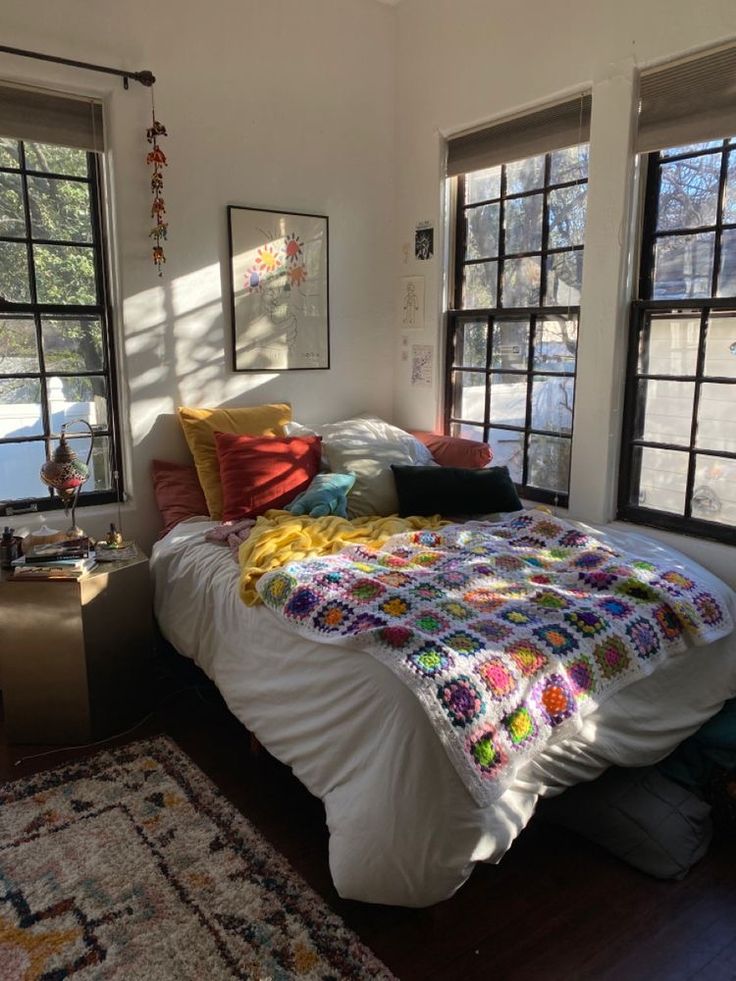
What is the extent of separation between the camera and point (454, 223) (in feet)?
12.4

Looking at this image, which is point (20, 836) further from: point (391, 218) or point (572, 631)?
point (391, 218)

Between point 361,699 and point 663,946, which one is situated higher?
point 361,699

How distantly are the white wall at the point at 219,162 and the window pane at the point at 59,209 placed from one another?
0.49ft

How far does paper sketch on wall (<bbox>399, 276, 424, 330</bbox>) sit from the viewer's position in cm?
395

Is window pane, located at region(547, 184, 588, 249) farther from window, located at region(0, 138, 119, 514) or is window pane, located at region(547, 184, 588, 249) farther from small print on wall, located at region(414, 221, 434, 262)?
window, located at region(0, 138, 119, 514)

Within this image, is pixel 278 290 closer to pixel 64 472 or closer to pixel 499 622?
pixel 64 472

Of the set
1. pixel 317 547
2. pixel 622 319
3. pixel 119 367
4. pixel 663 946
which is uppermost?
pixel 622 319

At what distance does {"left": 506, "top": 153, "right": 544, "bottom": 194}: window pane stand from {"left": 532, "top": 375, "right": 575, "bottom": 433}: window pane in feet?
2.88

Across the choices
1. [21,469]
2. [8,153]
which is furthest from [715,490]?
[8,153]

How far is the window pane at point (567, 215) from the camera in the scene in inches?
125

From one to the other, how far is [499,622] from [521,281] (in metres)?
2.00

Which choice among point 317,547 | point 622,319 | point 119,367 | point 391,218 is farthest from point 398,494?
point 391,218

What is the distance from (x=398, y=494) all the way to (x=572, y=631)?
1305 mm

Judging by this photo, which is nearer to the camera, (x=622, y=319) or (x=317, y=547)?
(x=317, y=547)
